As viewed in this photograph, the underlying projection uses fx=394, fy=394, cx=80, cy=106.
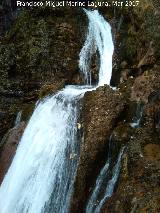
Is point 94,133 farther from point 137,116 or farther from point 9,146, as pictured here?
point 9,146

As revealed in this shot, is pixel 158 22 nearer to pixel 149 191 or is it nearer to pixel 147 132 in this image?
pixel 147 132

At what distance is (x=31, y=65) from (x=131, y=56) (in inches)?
158

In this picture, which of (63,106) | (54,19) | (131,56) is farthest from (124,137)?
(54,19)

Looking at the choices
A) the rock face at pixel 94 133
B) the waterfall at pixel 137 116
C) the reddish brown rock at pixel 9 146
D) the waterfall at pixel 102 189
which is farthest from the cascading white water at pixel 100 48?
the waterfall at pixel 102 189

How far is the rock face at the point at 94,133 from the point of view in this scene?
404 inches

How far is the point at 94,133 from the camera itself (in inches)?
426

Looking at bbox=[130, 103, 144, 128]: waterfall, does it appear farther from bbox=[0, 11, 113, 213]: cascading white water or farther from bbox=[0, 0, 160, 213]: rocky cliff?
bbox=[0, 11, 113, 213]: cascading white water

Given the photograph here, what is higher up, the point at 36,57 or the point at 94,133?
the point at 36,57

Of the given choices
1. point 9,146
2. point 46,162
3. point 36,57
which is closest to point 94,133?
point 46,162

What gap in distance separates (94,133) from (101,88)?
5.40 ft

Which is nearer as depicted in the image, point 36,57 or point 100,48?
point 100,48

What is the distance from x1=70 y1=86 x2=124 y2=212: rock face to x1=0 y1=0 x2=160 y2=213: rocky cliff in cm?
2

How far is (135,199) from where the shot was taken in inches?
338

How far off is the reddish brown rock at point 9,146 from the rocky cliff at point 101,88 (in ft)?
0.11
